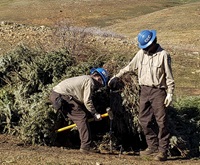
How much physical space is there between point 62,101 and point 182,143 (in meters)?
2.37

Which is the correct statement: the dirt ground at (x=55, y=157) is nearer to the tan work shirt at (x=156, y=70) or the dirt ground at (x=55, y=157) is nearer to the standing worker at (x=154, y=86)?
the standing worker at (x=154, y=86)

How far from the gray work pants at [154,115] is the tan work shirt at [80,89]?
0.85 metres

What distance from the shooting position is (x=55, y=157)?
23.7 feet

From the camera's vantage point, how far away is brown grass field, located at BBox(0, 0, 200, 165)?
24.4 ft

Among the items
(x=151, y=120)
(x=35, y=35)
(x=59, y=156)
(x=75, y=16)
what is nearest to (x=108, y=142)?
(x=151, y=120)

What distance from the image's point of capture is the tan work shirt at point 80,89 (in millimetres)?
8023

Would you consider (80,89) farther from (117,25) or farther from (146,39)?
(117,25)

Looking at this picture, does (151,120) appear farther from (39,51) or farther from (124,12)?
(124,12)

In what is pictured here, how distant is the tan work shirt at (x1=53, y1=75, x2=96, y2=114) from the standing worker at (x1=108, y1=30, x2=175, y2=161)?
2.25 ft

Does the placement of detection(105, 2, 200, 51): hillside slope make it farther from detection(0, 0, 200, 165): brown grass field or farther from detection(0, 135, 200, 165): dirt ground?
detection(0, 135, 200, 165): dirt ground

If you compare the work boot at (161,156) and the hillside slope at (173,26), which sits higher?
the hillside slope at (173,26)

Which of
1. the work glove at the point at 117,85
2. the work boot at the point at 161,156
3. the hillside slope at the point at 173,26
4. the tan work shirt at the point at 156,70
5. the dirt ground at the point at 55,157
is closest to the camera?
the dirt ground at the point at 55,157

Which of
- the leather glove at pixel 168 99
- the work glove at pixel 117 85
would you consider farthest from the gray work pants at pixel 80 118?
the leather glove at pixel 168 99

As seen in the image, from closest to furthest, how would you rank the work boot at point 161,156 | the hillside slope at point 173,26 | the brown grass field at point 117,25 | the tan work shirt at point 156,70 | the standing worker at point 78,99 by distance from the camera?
the brown grass field at point 117,25, the tan work shirt at point 156,70, the work boot at point 161,156, the standing worker at point 78,99, the hillside slope at point 173,26
